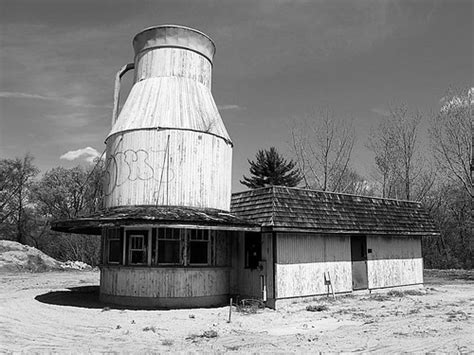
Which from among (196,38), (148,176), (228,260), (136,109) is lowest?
(228,260)

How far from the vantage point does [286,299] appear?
15664 millimetres

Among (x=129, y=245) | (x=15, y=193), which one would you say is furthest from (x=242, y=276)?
(x=15, y=193)

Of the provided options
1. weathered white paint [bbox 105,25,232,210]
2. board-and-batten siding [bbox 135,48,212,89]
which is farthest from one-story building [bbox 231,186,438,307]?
board-and-batten siding [bbox 135,48,212,89]

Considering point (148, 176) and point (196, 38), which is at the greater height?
point (196, 38)

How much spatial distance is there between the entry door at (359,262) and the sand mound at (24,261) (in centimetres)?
2411

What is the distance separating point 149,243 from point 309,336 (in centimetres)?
667

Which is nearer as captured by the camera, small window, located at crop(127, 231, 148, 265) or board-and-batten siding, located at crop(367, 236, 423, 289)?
small window, located at crop(127, 231, 148, 265)

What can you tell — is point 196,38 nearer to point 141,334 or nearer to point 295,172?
point 141,334

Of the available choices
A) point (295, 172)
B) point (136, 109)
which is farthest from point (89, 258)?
point (136, 109)

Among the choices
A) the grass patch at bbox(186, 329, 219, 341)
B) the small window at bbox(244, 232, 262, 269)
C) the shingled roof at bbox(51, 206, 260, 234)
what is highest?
the shingled roof at bbox(51, 206, 260, 234)

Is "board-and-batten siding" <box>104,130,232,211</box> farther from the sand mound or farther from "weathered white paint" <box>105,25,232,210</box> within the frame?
the sand mound

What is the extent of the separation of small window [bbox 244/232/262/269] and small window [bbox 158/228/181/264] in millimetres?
2716

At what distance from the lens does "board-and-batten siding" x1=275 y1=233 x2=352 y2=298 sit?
15859 millimetres

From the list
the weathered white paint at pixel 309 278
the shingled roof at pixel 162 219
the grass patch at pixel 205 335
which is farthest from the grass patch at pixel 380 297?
the grass patch at pixel 205 335
